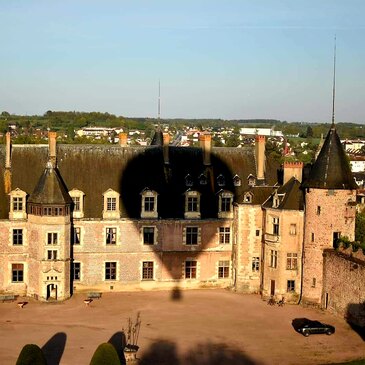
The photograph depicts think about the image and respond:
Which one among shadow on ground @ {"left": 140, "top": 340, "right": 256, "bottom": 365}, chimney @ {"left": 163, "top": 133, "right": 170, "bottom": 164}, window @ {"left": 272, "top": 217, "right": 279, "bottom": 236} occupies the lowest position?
shadow on ground @ {"left": 140, "top": 340, "right": 256, "bottom": 365}

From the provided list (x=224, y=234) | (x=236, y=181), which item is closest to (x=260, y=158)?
(x=236, y=181)

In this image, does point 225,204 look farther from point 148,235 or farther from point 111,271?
point 111,271

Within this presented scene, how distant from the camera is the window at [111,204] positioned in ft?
151

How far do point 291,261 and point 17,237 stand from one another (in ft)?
59.5

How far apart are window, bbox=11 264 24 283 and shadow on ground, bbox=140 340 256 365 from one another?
13.1 m

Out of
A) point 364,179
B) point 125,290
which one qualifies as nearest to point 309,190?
Result: point 125,290

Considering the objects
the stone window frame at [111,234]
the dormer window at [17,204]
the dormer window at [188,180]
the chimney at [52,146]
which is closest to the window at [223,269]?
the dormer window at [188,180]

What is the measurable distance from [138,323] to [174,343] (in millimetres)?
3802

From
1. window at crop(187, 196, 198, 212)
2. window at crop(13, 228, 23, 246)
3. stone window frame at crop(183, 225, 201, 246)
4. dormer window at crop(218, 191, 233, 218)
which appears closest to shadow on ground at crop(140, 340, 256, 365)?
stone window frame at crop(183, 225, 201, 246)

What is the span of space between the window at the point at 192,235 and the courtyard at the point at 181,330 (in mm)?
3491

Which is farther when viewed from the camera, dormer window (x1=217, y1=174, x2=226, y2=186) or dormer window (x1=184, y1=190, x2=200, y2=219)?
dormer window (x1=217, y1=174, x2=226, y2=186)

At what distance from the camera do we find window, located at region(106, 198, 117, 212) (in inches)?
1811

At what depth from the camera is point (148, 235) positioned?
4653cm

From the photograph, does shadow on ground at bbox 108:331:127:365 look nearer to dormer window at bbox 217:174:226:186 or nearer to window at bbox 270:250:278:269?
window at bbox 270:250:278:269
